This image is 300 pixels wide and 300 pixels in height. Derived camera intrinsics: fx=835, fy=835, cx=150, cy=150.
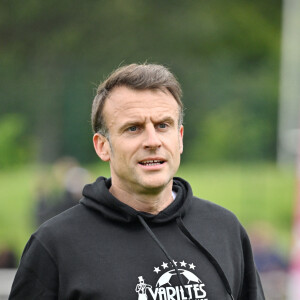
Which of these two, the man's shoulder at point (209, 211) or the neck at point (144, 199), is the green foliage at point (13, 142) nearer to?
the man's shoulder at point (209, 211)

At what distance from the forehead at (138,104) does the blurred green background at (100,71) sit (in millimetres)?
12027

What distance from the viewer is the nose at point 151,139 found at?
11.1ft

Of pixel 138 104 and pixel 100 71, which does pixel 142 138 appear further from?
pixel 100 71

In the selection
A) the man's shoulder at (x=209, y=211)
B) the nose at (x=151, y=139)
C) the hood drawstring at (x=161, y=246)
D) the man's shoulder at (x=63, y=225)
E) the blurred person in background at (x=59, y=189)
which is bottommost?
the hood drawstring at (x=161, y=246)

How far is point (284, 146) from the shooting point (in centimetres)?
2005

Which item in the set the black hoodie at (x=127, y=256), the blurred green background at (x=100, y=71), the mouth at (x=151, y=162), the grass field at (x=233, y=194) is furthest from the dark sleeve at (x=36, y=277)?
the grass field at (x=233, y=194)

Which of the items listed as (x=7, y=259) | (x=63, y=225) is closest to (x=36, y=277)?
(x=63, y=225)

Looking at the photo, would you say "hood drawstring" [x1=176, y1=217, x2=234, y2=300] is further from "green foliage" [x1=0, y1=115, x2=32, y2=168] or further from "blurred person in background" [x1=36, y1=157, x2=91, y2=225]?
"green foliage" [x1=0, y1=115, x2=32, y2=168]

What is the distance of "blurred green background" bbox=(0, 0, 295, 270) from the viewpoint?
686 inches

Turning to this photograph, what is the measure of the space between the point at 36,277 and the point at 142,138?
27.9 inches

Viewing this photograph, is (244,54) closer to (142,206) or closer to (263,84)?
(263,84)

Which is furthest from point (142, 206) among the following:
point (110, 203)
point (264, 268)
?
point (264, 268)

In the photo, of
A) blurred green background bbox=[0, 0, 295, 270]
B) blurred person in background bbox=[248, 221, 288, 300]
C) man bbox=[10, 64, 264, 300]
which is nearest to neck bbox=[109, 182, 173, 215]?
man bbox=[10, 64, 264, 300]

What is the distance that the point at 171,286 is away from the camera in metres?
3.36
